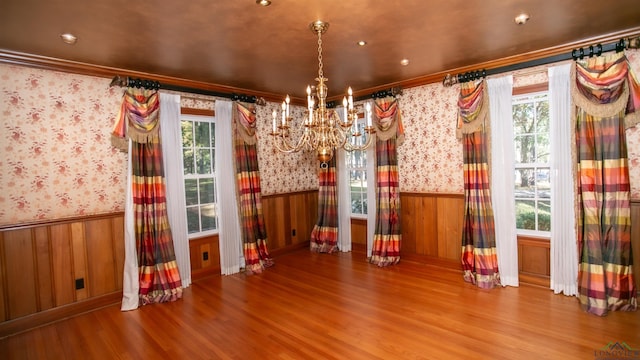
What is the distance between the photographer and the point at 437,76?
4461 millimetres

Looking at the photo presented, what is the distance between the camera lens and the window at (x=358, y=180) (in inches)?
222

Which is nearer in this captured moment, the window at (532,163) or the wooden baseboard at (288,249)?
the window at (532,163)

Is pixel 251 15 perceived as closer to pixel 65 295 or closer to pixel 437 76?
pixel 437 76

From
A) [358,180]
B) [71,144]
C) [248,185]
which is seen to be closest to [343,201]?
[358,180]

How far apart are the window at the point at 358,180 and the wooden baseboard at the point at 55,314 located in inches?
142

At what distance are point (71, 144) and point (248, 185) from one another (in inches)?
82.0

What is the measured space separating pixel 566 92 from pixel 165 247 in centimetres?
473

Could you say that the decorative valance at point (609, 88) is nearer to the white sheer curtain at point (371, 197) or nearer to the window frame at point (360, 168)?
the white sheer curtain at point (371, 197)

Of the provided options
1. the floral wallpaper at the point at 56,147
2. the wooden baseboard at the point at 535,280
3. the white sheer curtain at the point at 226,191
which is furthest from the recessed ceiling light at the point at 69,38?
the wooden baseboard at the point at 535,280

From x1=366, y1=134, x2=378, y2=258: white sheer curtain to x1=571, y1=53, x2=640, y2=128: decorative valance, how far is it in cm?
261

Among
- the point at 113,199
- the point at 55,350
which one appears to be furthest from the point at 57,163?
the point at 55,350

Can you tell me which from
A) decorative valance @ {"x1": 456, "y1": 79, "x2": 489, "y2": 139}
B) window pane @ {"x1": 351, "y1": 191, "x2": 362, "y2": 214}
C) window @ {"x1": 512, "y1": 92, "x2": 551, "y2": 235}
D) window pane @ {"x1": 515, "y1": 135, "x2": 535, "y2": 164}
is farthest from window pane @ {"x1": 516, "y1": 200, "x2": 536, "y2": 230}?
window pane @ {"x1": 351, "y1": 191, "x2": 362, "y2": 214}

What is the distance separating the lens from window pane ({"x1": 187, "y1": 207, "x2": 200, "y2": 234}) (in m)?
4.58

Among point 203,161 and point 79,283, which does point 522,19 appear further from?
point 79,283
